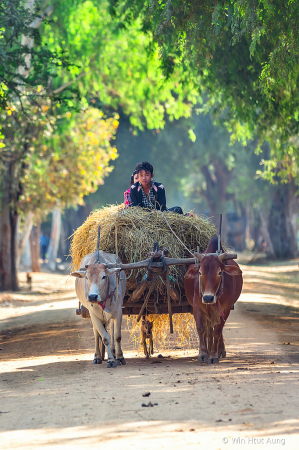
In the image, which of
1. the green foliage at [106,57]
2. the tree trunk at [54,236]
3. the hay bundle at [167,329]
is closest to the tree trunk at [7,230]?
the green foliage at [106,57]

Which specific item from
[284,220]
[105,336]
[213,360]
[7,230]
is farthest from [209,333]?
[284,220]

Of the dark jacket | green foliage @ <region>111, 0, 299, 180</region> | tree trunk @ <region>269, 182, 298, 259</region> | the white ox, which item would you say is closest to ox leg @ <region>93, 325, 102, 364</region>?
the white ox

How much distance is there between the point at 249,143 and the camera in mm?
A: 30828

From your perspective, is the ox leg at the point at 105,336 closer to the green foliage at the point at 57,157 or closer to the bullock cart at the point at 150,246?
the bullock cart at the point at 150,246

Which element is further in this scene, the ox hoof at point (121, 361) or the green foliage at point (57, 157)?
the green foliage at point (57, 157)

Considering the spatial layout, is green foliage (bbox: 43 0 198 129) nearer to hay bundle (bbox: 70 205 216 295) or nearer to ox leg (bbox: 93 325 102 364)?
hay bundle (bbox: 70 205 216 295)

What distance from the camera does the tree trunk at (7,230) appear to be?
1683 centimetres

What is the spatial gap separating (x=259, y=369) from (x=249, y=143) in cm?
2587

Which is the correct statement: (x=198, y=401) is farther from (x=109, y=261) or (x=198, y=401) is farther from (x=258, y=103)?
(x=258, y=103)

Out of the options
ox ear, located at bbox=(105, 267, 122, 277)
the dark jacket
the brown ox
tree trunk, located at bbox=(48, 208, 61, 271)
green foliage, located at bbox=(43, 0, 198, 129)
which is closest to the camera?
the brown ox

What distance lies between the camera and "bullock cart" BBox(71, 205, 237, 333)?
676cm

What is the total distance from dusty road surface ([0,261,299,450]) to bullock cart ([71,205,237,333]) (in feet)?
2.37

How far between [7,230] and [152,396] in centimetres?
1275

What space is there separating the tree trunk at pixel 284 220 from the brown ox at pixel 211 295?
Result: 2175 centimetres
